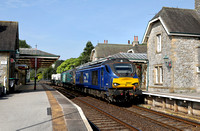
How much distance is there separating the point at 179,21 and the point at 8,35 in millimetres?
18148

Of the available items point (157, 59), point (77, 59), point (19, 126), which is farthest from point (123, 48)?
point (19, 126)

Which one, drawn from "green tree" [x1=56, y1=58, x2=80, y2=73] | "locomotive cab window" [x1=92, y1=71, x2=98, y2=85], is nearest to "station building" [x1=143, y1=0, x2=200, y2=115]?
"locomotive cab window" [x1=92, y1=71, x2=98, y2=85]

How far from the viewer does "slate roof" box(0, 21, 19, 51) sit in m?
21.3

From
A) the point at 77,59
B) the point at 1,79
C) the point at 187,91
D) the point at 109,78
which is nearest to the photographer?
the point at 109,78

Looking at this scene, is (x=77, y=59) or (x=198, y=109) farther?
(x=77, y=59)

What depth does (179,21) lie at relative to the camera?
21.2 metres

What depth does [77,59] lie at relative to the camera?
83688 millimetres

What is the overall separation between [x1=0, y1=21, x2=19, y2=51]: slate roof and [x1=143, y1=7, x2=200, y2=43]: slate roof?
47.6 ft

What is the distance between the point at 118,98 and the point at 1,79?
13.4m

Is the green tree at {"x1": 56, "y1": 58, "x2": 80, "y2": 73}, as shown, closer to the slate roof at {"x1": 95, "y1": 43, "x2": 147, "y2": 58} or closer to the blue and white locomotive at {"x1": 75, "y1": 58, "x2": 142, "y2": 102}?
the slate roof at {"x1": 95, "y1": 43, "x2": 147, "y2": 58}

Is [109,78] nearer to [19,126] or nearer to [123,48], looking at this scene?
[19,126]

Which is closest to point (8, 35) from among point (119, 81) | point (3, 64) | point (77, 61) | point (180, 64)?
point (3, 64)

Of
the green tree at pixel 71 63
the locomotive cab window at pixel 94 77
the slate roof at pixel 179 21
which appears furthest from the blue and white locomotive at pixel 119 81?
the green tree at pixel 71 63

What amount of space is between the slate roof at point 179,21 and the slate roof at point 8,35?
572 inches
